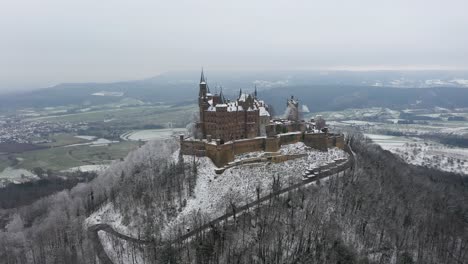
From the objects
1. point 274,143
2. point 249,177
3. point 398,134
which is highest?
point 274,143

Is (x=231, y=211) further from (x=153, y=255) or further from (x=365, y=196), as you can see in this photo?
(x=365, y=196)

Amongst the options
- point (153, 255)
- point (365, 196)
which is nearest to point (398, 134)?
point (365, 196)

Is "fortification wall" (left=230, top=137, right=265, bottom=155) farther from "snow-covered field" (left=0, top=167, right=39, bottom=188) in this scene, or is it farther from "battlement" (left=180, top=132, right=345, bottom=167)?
"snow-covered field" (left=0, top=167, right=39, bottom=188)

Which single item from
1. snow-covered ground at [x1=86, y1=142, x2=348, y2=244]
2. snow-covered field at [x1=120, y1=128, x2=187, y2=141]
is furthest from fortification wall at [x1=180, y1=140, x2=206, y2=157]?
snow-covered field at [x1=120, y1=128, x2=187, y2=141]

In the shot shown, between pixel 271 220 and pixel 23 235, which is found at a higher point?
pixel 271 220

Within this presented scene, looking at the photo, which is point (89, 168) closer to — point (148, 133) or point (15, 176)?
point (15, 176)

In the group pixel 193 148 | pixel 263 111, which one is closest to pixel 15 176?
pixel 193 148

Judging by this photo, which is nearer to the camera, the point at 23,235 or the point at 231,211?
the point at 231,211
